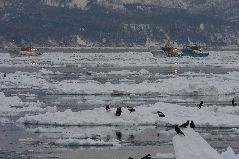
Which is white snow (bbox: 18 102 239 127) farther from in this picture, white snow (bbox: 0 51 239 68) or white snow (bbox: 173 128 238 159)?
white snow (bbox: 0 51 239 68)

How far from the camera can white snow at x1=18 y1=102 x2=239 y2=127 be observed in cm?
3153

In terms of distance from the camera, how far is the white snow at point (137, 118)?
31.5 m

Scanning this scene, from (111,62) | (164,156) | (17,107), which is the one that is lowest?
(111,62)

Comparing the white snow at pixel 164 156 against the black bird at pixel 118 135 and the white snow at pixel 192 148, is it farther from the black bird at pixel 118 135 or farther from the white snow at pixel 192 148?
the black bird at pixel 118 135

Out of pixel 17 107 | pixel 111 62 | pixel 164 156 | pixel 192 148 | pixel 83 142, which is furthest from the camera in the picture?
pixel 111 62

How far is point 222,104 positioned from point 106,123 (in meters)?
12.8

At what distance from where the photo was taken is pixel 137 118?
3253 centimetres

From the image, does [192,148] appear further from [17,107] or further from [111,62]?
[111,62]

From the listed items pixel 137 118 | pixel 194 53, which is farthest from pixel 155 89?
pixel 194 53

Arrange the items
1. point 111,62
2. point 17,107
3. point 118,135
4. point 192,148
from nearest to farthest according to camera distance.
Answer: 1. point 192,148
2. point 118,135
3. point 17,107
4. point 111,62

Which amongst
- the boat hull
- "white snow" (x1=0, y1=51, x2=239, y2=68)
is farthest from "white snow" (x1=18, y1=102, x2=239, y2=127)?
the boat hull

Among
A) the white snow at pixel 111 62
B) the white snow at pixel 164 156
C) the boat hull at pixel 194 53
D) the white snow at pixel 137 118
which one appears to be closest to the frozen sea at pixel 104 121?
the white snow at pixel 137 118

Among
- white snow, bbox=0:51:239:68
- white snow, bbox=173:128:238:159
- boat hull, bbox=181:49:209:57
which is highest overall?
white snow, bbox=173:128:238:159

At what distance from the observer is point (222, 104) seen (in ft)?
134
